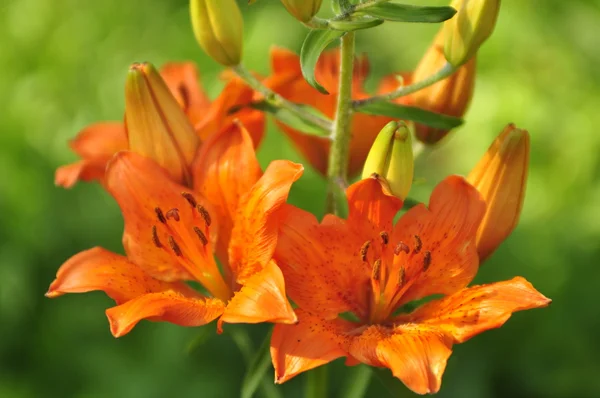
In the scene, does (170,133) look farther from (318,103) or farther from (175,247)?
(318,103)

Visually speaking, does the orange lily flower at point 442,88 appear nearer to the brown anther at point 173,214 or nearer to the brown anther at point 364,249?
the brown anther at point 364,249

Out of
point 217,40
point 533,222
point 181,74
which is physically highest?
point 217,40

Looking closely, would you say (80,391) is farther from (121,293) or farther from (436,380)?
(436,380)

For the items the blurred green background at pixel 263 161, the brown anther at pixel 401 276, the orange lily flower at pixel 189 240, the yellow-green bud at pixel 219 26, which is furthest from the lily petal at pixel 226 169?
the blurred green background at pixel 263 161

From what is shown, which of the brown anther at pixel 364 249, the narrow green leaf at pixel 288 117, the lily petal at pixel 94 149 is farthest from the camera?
the lily petal at pixel 94 149

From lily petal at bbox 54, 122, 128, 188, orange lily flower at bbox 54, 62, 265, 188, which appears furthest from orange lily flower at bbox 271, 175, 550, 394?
lily petal at bbox 54, 122, 128, 188

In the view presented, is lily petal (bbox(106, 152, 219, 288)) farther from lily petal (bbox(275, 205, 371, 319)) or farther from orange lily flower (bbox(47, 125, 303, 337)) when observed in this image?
lily petal (bbox(275, 205, 371, 319))

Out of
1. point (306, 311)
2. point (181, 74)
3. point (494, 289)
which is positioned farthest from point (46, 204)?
point (494, 289)
